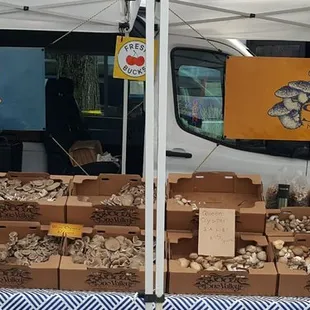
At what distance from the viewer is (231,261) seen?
2334 mm

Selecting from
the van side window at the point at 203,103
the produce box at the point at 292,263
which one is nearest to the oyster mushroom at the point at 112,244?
the produce box at the point at 292,263

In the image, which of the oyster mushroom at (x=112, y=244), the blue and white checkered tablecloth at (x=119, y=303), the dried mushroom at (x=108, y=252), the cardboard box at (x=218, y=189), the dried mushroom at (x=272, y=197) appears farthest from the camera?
the dried mushroom at (x=272, y=197)

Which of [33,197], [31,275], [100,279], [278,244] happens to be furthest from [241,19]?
[31,275]

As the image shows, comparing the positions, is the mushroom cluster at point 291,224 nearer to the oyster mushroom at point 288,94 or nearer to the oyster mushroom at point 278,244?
the oyster mushroom at point 278,244

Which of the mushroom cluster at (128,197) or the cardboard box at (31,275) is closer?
the cardboard box at (31,275)

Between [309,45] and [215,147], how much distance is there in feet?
2.91

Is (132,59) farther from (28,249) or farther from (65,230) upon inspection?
(28,249)

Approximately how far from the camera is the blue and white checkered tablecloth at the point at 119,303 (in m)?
2.10

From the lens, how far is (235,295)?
220 centimetres

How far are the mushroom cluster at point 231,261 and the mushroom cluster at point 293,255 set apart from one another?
6 centimetres

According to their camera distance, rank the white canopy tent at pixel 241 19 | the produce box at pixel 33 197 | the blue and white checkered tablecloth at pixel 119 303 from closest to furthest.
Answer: the blue and white checkered tablecloth at pixel 119 303 → the produce box at pixel 33 197 → the white canopy tent at pixel 241 19

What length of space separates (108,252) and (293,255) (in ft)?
2.56

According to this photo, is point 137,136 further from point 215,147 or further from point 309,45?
point 309,45

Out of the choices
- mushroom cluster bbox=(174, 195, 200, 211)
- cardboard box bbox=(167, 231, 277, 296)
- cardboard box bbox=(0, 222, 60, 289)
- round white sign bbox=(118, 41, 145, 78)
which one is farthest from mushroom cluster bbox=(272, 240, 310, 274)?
round white sign bbox=(118, 41, 145, 78)
